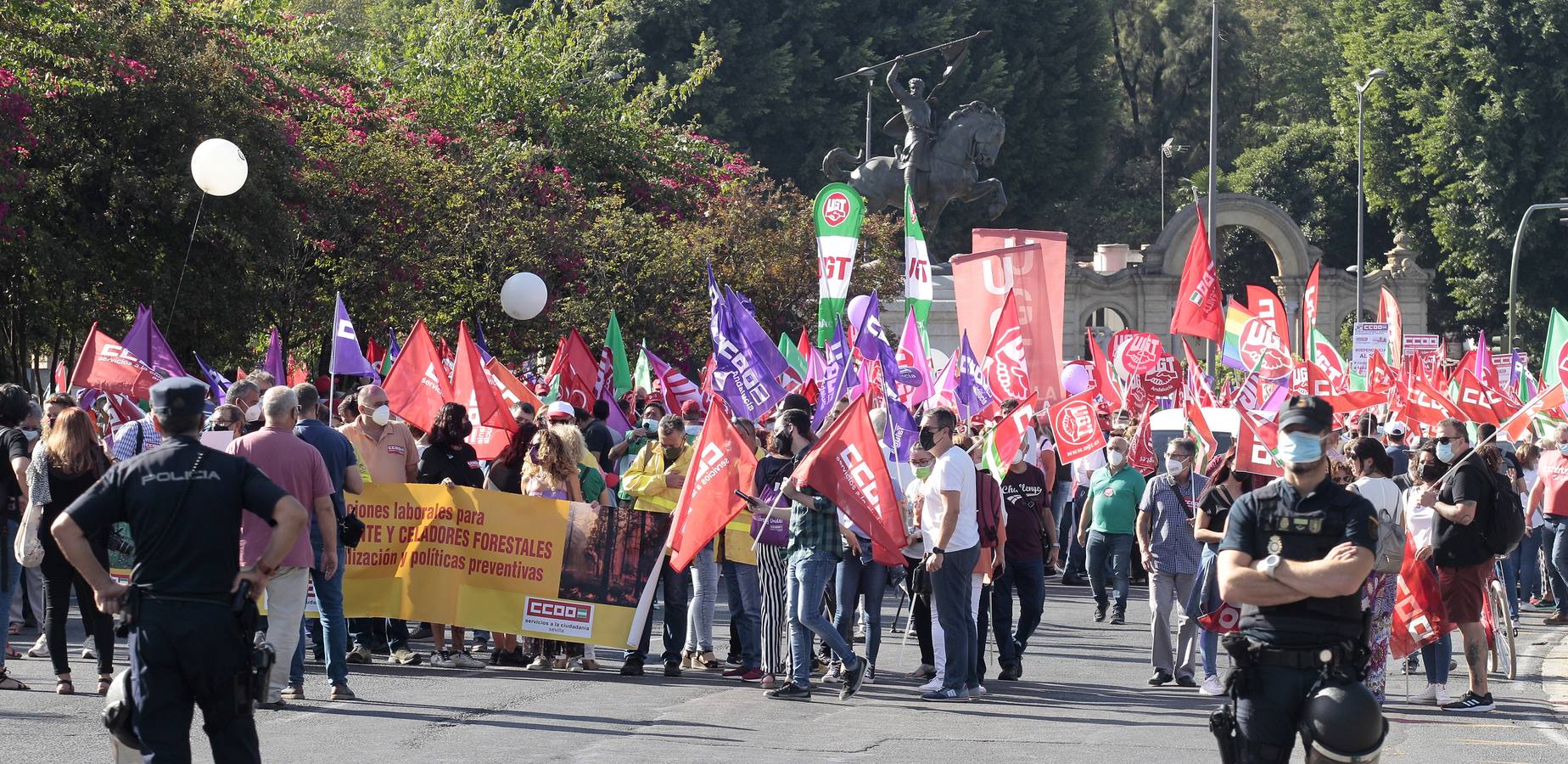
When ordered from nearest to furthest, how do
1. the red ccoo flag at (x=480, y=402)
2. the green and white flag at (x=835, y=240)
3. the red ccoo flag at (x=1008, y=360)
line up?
the red ccoo flag at (x=480, y=402) → the red ccoo flag at (x=1008, y=360) → the green and white flag at (x=835, y=240)

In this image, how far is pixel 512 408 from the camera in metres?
15.1

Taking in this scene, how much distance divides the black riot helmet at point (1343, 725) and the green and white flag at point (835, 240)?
11.1 meters

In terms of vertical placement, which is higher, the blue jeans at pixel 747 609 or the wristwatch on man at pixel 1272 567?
the wristwatch on man at pixel 1272 567

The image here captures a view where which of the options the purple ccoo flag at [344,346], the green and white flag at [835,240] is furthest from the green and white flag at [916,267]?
the purple ccoo flag at [344,346]

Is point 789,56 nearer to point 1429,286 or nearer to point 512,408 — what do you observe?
point 1429,286

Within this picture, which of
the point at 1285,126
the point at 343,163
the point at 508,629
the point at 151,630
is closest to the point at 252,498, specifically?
the point at 151,630

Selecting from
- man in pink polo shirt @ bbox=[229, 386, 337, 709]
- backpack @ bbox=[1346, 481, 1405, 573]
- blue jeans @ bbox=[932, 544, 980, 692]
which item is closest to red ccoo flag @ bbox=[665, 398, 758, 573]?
blue jeans @ bbox=[932, 544, 980, 692]

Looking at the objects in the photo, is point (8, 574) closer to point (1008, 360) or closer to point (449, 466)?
point (449, 466)

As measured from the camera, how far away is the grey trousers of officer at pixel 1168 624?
1179cm

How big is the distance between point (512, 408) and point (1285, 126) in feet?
175

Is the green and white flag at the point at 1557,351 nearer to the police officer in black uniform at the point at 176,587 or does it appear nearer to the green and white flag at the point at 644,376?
the green and white flag at the point at 644,376

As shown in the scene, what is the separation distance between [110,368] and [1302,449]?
10990 mm

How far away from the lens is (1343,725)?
20.6 feet

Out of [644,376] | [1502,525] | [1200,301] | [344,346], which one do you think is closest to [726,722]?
[1502,525]
